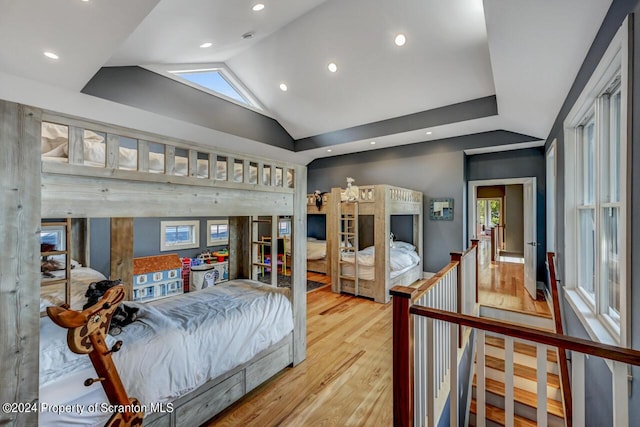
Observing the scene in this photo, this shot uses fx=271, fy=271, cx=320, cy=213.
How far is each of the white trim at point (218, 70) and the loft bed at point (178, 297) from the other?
2992 millimetres

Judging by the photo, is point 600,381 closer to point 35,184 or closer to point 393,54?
point 35,184

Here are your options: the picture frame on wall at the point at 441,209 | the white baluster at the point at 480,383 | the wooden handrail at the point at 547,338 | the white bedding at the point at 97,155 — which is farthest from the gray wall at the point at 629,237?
the picture frame on wall at the point at 441,209

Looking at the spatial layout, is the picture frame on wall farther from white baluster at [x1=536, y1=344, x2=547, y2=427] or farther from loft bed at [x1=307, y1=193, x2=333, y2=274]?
white baluster at [x1=536, y1=344, x2=547, y2=427]

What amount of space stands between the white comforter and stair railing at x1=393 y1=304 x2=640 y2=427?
3264 millimetres

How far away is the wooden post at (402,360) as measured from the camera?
139cm

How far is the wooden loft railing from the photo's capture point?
37.7 inches

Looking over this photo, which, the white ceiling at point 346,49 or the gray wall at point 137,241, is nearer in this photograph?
the white ceiling at point 346,49

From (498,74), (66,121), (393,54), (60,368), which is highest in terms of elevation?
(393,54)

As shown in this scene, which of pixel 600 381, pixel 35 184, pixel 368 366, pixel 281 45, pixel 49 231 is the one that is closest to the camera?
pixel 35 184

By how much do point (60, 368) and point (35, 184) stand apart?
3.12 feet

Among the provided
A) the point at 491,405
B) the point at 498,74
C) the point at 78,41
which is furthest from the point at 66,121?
the point at 491,405

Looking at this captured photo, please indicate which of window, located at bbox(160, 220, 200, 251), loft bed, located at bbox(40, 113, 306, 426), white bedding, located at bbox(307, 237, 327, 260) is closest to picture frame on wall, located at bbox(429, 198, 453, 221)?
white bedding, located at bbox(307, 237, 327, 260)

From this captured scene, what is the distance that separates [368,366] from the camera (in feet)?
8.53

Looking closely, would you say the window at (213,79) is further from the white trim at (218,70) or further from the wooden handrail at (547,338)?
the wooden handrail at (547,338)
